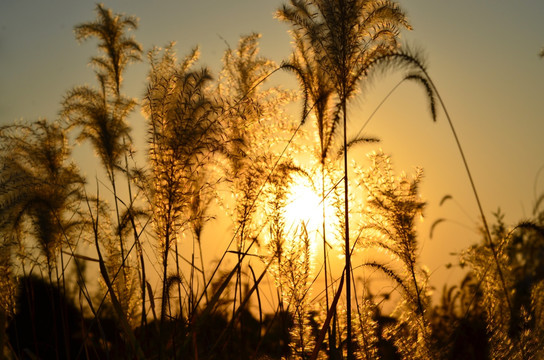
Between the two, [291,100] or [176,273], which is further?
[291,100]

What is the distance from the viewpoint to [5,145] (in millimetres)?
3951

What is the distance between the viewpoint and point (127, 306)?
408 cm

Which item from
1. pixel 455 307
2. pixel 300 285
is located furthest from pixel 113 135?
pixel 455 307

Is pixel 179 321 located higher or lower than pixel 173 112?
lower

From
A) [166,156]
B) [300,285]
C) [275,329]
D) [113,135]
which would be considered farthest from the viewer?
[275,329]

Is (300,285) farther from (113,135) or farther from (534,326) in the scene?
(113,135)

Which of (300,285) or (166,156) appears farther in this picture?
(300,285)

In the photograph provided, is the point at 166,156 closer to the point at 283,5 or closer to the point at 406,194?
the point at 283,5

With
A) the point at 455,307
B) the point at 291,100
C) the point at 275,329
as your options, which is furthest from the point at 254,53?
the point at 455,307

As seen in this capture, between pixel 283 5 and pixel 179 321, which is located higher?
pixel 283 5

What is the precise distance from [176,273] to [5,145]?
1564mm

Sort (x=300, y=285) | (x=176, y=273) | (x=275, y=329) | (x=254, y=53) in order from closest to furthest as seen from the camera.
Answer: (x=300, y=285) < (x=176, y=273) < (x=254, y=53) < (x=275, y=329)

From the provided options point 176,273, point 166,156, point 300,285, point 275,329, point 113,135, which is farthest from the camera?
point 275,329

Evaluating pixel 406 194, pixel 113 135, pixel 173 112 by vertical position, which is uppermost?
pixel 113 135
